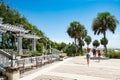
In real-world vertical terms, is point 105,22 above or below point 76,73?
above

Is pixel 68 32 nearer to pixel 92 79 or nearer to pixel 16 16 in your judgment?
pixel 16 16

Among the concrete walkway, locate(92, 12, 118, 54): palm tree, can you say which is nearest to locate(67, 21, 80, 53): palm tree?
locate(92, 12, 118, 54): palm tree

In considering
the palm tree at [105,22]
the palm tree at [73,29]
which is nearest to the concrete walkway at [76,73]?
the palm tree at [105,22]

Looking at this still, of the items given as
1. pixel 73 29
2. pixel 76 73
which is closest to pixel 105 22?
pixel 73 29

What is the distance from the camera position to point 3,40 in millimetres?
25891

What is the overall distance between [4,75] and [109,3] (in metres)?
15.0

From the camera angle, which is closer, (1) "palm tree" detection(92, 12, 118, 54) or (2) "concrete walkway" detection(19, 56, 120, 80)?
(2) "concrete walkway" detection(19, 56, 120, 80)

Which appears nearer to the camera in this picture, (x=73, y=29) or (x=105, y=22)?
(x=105, y=22)

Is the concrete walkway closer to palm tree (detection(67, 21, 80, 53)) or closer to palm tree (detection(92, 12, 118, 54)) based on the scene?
palm tree (detection(92, 12, 118, 54))

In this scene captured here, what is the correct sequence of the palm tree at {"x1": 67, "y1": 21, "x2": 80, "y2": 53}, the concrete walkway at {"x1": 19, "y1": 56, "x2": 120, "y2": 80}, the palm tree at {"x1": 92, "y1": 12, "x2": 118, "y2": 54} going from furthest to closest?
the palm tree at {"x1": 67, "y1": 21, "x2": 80, "y2": 53} < the palm tree at {"x1": 92, "y1": 12, "x2": 118, "y2": 54} < the concrete walkway at {"x1": 19, "y1": 56, "x2": 120, "y2": 80}

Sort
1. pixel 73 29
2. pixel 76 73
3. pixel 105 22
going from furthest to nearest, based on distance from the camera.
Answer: pixel 73 29, pixel 105 22, pixel 76 73

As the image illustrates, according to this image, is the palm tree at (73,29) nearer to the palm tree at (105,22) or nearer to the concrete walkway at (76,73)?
the palm tree at (105,22)

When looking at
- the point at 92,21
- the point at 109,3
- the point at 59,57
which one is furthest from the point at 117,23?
the point at 59,57

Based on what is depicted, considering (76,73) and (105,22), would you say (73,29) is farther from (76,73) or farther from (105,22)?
(76,73)
